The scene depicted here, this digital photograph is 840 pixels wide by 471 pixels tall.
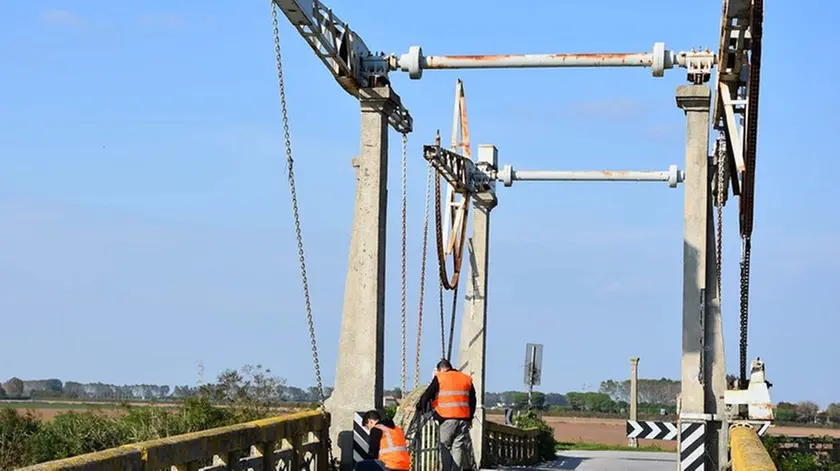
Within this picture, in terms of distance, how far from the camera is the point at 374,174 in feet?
62.7

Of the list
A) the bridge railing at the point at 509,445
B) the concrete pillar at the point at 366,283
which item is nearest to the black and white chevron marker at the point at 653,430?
Result: the concrete pillar at the point at 366,283

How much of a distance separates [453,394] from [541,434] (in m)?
19.9

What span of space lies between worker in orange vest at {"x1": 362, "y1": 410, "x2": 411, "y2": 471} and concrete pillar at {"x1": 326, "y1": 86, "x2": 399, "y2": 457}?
120 inches

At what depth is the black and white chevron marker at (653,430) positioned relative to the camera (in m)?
22.9

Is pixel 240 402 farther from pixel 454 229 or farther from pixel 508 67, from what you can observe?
pixel 508 67

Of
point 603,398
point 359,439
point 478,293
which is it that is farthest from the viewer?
point 603,398

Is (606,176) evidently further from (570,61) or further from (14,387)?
(14,387)

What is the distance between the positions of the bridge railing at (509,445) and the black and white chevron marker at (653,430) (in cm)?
765

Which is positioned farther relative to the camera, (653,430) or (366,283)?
(653,430)

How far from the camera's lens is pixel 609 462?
36.8 metres

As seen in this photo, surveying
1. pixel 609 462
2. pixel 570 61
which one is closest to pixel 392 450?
pixel 570 61

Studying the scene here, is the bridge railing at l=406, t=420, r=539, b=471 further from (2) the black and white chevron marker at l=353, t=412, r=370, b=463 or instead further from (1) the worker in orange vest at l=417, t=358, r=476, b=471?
(2) the black and white chevron marker at l=353, t=412, r=370, b=463

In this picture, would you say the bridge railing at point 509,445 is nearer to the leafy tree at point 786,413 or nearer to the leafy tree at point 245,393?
the leafy tree at point 245,393

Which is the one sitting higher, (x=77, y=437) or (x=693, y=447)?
(x=693, y=447)
